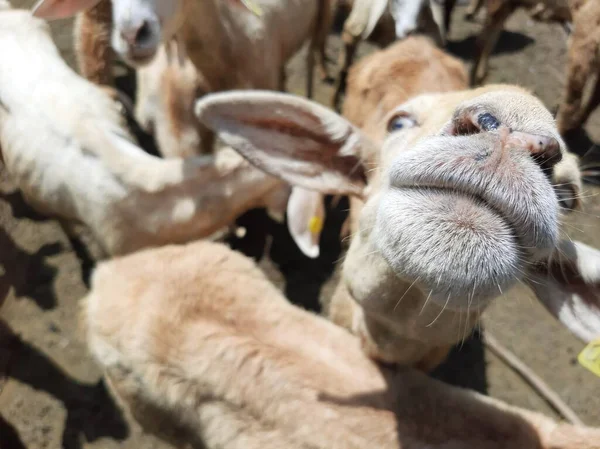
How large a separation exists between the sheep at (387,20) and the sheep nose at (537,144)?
11.0ft

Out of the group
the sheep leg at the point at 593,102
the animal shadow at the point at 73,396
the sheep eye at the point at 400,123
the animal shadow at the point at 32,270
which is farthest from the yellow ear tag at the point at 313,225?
the sheep leg at the point at 593,102

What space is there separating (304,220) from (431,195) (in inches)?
60.9

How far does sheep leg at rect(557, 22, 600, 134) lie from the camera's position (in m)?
4.57

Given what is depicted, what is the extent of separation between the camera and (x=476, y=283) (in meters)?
1.27

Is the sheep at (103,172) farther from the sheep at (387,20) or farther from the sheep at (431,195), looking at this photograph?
the sheep at (387,20)

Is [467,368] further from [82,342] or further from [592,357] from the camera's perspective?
[82,342]

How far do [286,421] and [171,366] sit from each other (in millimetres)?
500

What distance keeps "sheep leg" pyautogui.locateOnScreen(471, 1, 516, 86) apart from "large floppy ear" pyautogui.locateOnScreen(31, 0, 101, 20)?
12.9ft

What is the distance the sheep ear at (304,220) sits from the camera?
2.80 m

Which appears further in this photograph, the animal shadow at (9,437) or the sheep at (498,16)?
the sheep at (498,16)

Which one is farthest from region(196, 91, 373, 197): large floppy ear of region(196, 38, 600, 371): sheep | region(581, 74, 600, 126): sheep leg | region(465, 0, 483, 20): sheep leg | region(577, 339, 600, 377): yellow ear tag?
region(465, 0, 483, 20): sheep leg

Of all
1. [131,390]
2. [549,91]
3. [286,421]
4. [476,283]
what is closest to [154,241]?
[131,390]

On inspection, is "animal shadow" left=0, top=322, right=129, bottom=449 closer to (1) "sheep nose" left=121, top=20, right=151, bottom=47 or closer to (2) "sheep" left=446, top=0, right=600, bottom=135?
(1) "sheep nose" left=121, top=20, right=151, bottom=47

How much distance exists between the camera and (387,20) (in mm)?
4770
